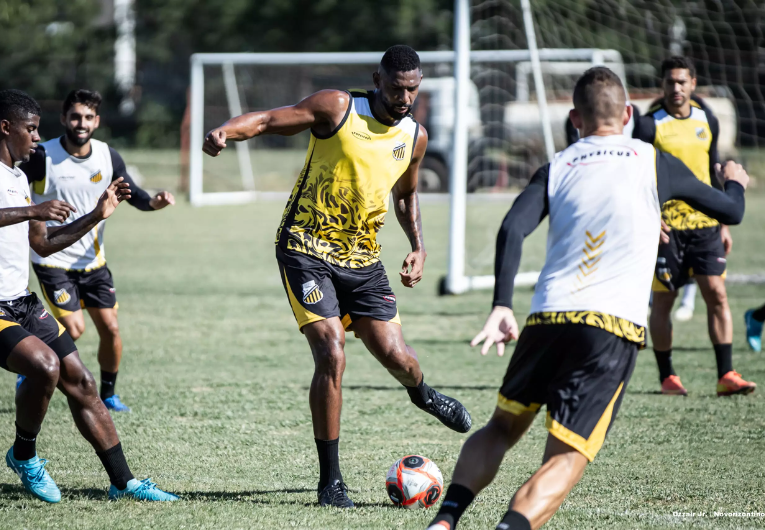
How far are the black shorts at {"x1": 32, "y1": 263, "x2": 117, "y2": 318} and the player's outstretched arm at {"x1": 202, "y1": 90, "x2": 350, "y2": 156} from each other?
2.63 meters

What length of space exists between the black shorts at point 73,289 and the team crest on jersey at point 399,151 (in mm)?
2776

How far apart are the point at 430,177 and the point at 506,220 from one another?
78.4ft

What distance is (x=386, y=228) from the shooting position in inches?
802

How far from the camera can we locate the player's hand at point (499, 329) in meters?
3.29

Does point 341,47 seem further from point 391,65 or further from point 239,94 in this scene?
point 391,65

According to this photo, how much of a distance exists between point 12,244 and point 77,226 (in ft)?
1.10

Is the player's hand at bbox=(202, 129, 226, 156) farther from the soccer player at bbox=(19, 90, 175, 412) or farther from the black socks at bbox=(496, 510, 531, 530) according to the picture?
the soccer player at bbox=(19, 90, 175, 412)

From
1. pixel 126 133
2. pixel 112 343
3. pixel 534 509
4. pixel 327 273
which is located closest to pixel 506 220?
pixel 534 509

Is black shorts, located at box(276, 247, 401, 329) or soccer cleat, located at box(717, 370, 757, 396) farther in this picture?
soccer cleat, located at box(717, 370, 757, 396)

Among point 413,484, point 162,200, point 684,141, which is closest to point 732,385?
point 684,141

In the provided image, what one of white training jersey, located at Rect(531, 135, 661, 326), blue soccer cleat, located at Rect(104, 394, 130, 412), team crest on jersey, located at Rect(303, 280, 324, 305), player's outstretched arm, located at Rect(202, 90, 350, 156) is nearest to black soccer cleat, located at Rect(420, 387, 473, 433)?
team crest on jersey, located at Rect(303, 280, 324, 305)

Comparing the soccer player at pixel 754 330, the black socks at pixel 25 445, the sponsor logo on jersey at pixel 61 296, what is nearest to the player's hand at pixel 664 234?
the soccer player at pixel 754 330

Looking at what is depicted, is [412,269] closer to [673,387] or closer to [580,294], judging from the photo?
[580,294]

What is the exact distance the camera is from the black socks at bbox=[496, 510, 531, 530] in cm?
321
